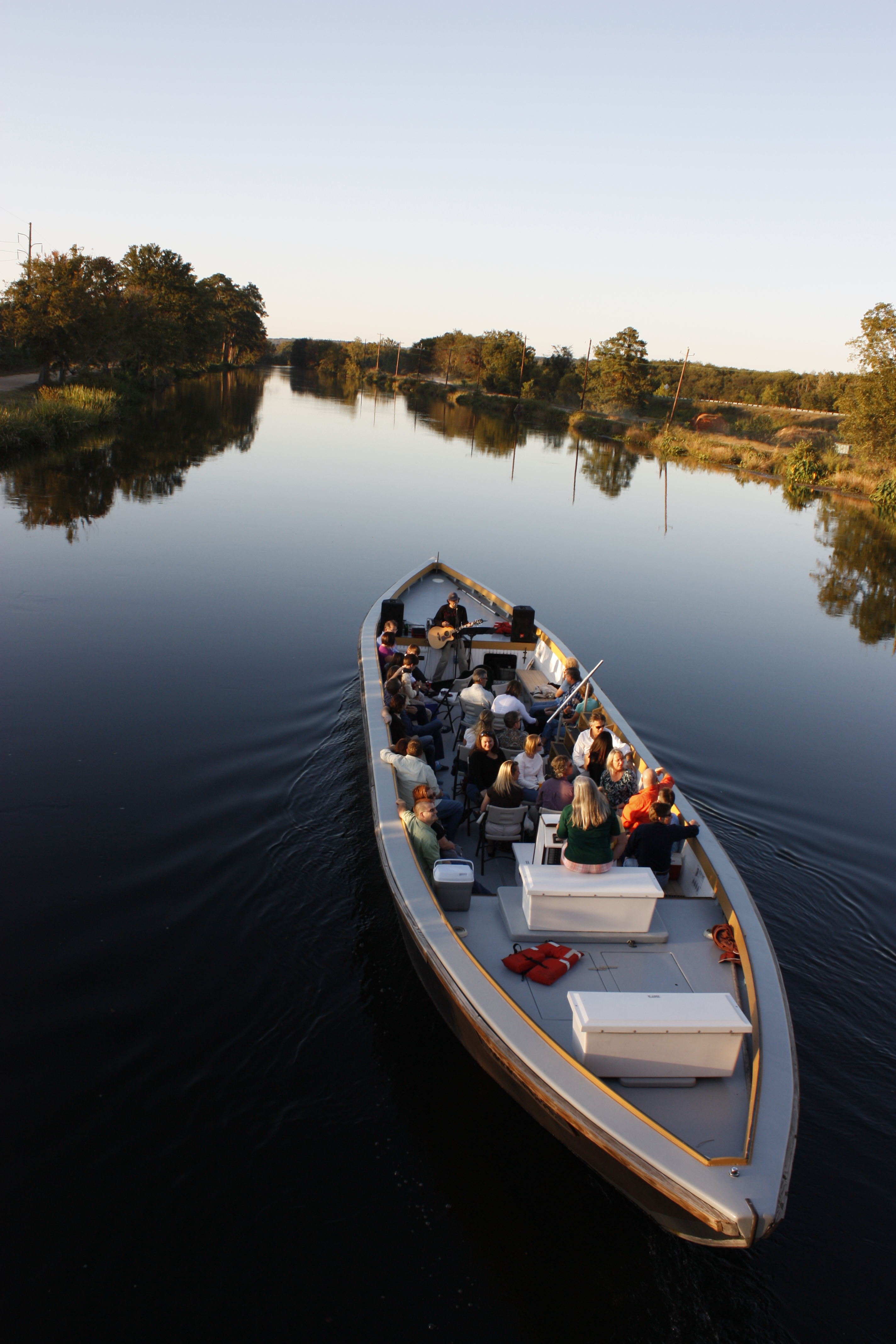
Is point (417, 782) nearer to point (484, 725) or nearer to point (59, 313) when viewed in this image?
point (484, 725)

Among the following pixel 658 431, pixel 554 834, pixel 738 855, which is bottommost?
pixel 738 855

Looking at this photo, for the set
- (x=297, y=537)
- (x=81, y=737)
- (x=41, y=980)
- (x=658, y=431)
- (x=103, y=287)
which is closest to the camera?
(x=41, y=980)

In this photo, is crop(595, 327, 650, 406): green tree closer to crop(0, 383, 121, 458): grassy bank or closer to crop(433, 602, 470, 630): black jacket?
crop(0, 383, 121, 458): grassy bank

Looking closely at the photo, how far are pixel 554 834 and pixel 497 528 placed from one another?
66.1ft

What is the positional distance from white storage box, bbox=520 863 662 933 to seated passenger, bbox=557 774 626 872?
0.08 meters

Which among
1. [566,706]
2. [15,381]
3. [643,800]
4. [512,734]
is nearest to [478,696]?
[512,734]

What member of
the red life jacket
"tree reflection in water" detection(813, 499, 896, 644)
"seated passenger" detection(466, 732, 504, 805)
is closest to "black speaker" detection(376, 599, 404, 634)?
"seated passenger" detection(466, 732, 504, 805)

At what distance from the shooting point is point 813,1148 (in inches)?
194

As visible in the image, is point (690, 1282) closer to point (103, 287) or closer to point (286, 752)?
point (286, 752)

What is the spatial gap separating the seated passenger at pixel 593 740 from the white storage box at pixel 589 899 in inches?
73.0

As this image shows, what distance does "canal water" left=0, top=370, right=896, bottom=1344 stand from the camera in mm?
3973

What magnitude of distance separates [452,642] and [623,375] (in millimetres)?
66657

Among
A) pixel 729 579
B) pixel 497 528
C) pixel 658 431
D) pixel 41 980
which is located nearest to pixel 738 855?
pixel 41 980

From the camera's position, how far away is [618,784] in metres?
6.77
